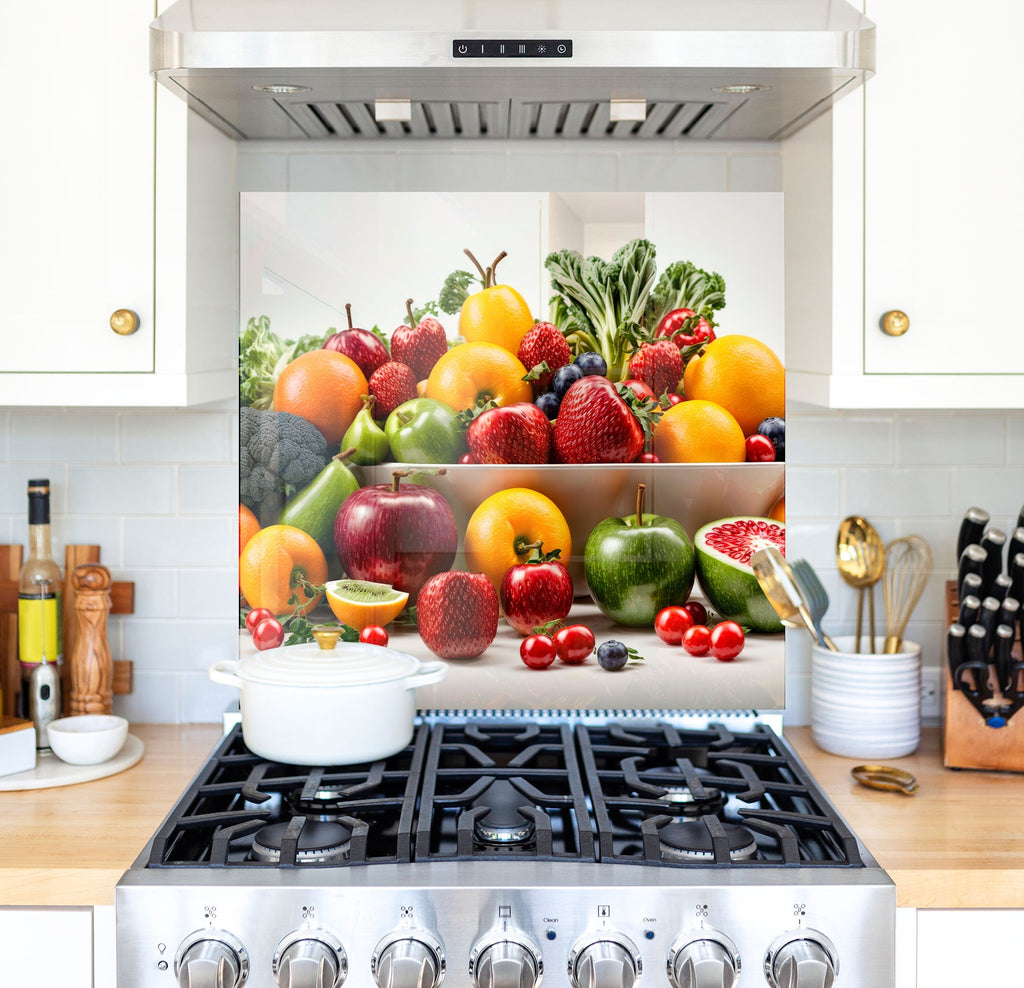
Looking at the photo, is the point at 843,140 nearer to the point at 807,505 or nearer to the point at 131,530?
the point at 807,505

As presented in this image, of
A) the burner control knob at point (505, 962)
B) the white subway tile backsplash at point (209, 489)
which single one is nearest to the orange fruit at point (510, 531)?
the white subway tile backsplash at point (209, 489)

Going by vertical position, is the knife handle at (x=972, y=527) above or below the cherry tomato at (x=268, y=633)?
above

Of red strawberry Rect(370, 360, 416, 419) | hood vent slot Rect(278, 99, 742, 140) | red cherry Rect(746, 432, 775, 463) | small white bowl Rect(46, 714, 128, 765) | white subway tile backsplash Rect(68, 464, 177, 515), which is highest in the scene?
hood vent slot Rect(278, 99, 742, 140)

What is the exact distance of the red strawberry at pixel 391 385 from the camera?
1.96 meters

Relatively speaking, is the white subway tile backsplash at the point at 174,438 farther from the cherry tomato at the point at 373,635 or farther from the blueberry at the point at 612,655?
the blueberry at the point at 612,655

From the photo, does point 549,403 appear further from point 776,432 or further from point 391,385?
point 776,432

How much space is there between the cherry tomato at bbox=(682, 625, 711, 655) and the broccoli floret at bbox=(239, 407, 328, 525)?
2.34ft

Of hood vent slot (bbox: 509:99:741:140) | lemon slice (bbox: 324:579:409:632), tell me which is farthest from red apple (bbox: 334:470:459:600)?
hood vent slot (bbox: 509:99:741:140)

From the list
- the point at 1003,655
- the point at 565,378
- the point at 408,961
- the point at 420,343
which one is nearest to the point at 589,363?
the point at 565,378

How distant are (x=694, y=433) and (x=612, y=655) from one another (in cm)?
42

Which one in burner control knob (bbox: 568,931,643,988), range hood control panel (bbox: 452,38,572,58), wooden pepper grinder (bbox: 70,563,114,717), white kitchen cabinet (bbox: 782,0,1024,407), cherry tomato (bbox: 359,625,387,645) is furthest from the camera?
cherry tomato (bbox: 359,625,387,645)

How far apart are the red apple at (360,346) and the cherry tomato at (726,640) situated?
759mm

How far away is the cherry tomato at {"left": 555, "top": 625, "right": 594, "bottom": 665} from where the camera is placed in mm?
1960

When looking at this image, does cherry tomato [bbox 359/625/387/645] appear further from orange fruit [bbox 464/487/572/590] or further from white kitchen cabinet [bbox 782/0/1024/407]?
white kitchen cabinet [bbox 782/0/1024/407]
